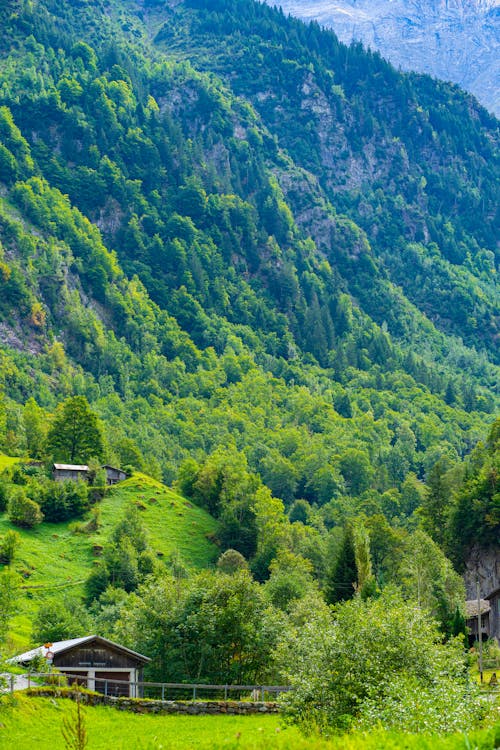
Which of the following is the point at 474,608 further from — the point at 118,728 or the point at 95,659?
the point at 118,728

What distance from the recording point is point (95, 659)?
69438 millimetres

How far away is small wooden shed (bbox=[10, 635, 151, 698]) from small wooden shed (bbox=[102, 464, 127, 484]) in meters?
96.5

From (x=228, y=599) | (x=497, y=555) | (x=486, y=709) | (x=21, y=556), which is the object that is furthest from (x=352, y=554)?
(x=486, y=709)

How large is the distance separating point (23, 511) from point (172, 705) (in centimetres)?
8611

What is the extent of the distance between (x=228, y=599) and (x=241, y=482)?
320 ft

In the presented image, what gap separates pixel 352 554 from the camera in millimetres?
107562

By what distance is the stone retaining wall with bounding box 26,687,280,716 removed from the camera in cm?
5709

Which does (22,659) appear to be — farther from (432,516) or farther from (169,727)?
(432,516)

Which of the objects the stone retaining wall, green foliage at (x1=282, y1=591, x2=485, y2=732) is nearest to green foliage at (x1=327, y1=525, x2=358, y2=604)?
the stone retaining wall

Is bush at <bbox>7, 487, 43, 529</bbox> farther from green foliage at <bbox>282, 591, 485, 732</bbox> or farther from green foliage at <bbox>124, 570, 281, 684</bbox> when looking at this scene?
green foliage at <bbox>282, 591, 485, 732</bbox>

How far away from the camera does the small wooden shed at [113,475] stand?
16725 centimetres

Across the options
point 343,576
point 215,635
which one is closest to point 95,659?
point 215,635

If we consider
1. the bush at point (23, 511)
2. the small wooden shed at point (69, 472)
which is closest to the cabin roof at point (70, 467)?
the small wooden shed at point (69, 472)

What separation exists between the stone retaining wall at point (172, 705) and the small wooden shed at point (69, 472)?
335 ft
